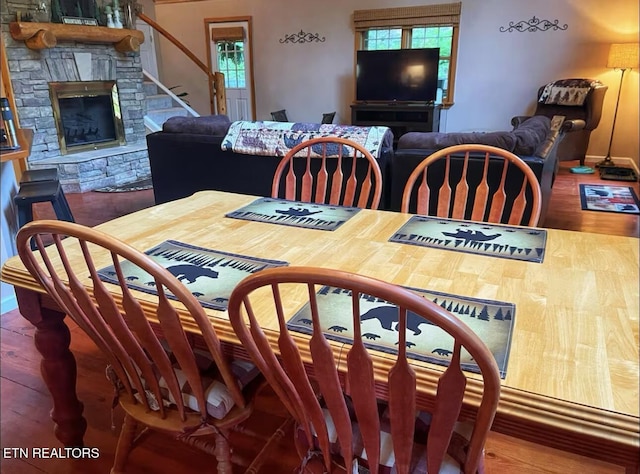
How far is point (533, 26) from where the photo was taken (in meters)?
5.77

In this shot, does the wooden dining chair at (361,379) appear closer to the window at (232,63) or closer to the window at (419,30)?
the window at (419,30)

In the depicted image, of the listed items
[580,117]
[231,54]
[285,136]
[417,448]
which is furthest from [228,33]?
[417,448]

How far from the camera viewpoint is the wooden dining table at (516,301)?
69 cm

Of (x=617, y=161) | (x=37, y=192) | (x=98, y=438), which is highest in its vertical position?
(x=37, y=192)

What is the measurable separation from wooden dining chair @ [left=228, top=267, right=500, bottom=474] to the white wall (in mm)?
5948

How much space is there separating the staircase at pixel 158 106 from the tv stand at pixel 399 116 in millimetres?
2278

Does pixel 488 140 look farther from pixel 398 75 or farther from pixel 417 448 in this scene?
pixel 398 75

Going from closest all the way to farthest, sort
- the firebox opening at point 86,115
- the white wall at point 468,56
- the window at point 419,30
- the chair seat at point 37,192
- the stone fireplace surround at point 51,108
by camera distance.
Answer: the chair seat at point 37,192, the stone fireplace surround at point 51,108, the firebox opening at point 86,115, the white wall at point 468,56, the window at point 419,30

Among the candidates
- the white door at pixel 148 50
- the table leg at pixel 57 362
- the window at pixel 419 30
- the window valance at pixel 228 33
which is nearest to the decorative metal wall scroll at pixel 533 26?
the window at pixel 419 30

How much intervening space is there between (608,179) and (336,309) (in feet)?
→ 16.8

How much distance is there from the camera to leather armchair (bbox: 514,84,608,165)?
5230 millimetres

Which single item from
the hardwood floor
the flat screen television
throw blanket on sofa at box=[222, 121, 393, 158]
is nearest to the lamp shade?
the flat screen television

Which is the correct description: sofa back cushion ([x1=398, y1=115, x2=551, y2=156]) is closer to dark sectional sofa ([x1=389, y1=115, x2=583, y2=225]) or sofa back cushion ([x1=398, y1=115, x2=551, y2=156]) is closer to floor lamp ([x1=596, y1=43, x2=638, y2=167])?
dark sectional sofa ([x1=389, y1=115, x2=583, y2=225])

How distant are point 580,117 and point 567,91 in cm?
33
